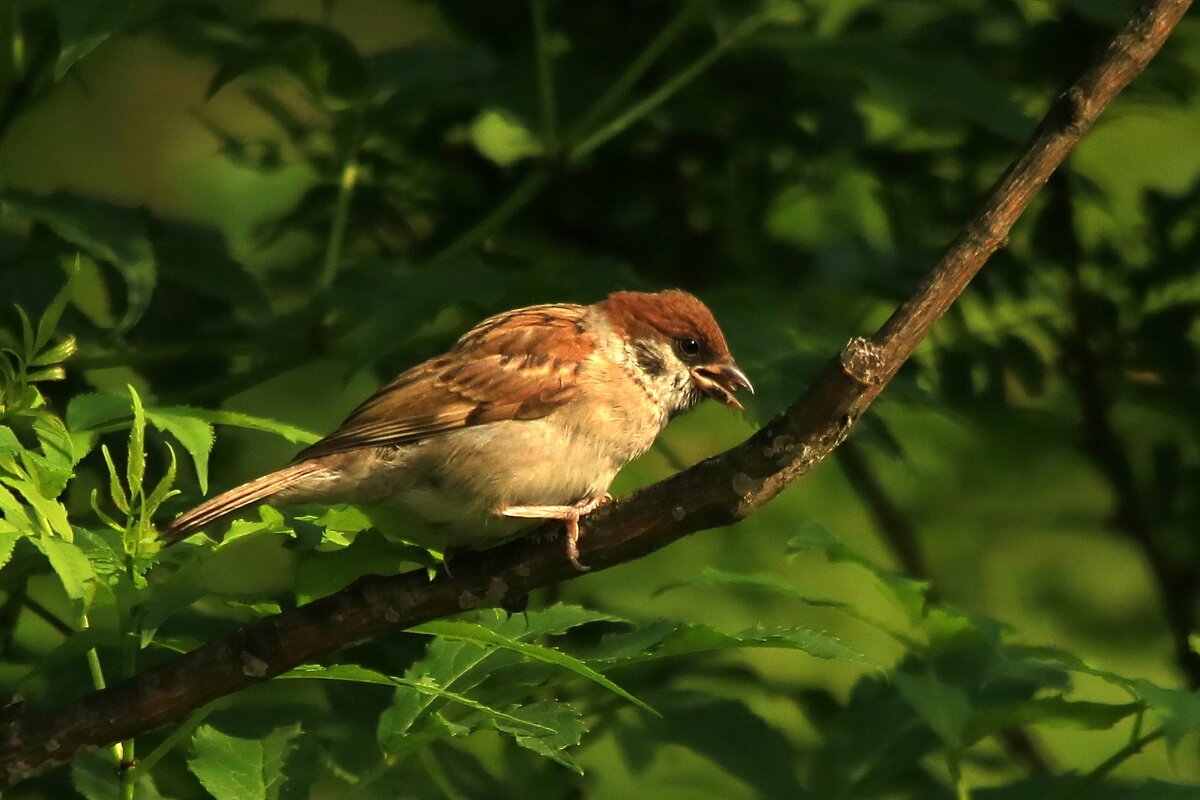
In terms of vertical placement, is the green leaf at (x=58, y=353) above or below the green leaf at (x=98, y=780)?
above

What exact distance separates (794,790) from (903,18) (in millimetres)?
2664

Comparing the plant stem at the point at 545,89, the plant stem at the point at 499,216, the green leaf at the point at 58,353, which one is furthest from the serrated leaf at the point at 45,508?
the plant stem at the point at 545,89

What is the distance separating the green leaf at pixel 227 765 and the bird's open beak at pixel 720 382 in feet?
5.53

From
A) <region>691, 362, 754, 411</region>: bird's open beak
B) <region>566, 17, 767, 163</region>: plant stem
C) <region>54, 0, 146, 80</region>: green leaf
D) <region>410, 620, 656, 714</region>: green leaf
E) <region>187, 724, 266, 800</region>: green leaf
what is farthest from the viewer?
<region>566, 17, 767, 163</region>: plant stem

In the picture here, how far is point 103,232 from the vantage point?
3.68 meters

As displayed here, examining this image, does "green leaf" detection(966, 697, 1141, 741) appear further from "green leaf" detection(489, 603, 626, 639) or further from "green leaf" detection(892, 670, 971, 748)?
"green leaf" detection(489, 603, 626, 639)

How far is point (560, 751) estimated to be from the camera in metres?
2.71

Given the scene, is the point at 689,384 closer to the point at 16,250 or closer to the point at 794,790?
the point at 794,790

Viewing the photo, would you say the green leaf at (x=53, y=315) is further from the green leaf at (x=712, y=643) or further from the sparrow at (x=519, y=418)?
the green leaf at (x=712, y=643)

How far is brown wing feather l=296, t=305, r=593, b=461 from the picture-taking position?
3.97 m

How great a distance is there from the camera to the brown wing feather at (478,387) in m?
3.97

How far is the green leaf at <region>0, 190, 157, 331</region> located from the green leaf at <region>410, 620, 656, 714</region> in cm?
123

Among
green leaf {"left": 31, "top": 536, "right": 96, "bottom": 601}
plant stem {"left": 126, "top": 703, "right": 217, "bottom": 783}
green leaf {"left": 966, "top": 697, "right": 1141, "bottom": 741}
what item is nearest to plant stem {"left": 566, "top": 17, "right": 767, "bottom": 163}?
green leaf {"left": 966, "top": 697, "right": 1141, "bottom": 741}

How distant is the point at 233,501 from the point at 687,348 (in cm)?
148
